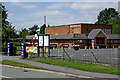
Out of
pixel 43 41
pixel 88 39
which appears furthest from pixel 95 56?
pixel 88 39

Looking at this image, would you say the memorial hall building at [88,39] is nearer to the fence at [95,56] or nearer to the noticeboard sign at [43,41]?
the noticeboard sign at [43,41]

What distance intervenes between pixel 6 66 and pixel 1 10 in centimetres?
1846

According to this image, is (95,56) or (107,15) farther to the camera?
(107,15)

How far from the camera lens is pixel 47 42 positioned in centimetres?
2381

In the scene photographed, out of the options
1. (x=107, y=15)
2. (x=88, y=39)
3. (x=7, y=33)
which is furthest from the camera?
(x=107, y=15)

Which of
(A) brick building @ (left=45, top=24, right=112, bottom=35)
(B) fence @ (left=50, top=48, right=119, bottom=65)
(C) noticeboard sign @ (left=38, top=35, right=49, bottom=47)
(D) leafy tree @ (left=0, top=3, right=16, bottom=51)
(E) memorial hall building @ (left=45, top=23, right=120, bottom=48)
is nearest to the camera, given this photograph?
(B) fence @ (left=50, top=48, right=119, bottom=65)

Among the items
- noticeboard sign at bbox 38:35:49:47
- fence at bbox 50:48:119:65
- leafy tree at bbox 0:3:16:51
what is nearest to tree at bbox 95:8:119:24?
leafy tree at bbox 0:3:16:51

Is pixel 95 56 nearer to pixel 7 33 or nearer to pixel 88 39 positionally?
pixel 7 33

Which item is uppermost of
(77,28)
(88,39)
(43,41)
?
(77,28)

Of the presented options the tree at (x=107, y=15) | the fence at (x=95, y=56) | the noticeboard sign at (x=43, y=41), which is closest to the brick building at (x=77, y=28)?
the tree at (x=107, y=15)

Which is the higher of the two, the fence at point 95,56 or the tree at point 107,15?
the tree at point 107,15

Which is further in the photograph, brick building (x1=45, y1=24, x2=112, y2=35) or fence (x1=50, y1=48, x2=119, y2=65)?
brick building (x1=45, y1=24, x2=112, y2=35)

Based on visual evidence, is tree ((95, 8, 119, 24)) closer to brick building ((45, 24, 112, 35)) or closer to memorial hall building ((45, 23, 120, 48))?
brick building ((45, 24, 112, 35))

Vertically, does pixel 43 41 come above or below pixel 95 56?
above
